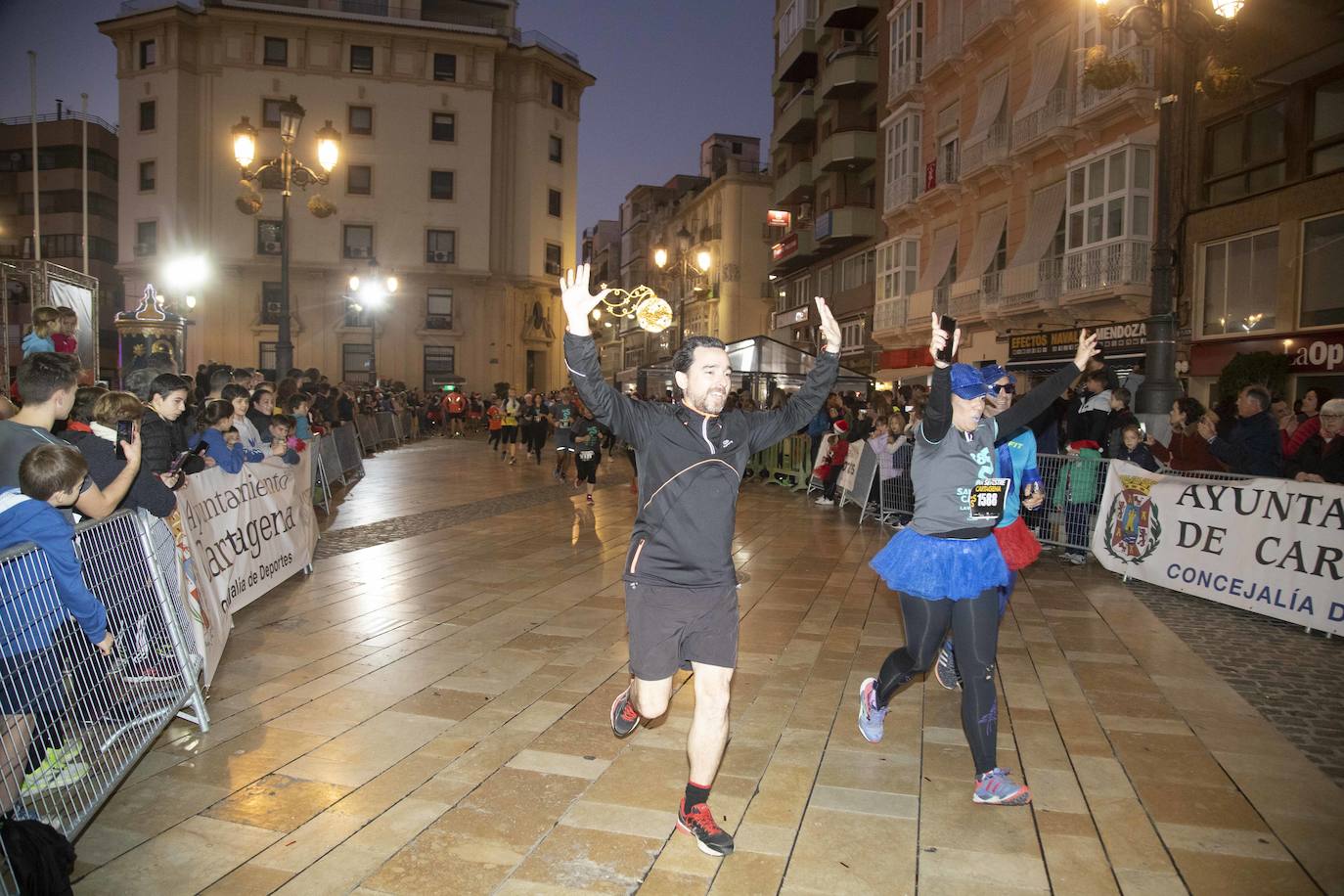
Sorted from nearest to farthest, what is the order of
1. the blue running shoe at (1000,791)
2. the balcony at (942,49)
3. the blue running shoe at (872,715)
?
the blue running shoe at (1000,791)
the blue running shoe at (872,715)
the balcony at (942,49)

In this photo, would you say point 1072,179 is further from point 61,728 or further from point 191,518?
point 61,728

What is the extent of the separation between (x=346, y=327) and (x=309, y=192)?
667cm

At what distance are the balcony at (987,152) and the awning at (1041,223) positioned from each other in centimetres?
150

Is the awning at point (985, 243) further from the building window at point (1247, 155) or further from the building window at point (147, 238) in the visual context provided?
the building window at point (147, 238)

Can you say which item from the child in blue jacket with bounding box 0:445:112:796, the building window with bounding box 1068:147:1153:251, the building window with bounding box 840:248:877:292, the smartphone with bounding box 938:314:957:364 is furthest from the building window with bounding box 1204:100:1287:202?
the child in blue jacket with bounding box 0:445:112:796

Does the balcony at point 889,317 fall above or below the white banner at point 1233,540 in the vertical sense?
above

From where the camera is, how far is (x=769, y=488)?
18031mm

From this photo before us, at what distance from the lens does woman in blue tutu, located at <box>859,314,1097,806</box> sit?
160 inches

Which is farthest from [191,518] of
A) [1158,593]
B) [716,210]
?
[716,210]

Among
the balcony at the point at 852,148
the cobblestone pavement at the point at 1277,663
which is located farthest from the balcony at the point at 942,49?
the cobblestone pavement at the point at 1277,663

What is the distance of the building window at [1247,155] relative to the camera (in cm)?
1641

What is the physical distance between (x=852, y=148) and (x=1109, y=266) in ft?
52.7

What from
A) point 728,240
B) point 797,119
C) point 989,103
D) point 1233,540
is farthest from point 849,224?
point 1233,540

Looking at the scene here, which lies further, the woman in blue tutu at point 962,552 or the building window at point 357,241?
the building window at point 357,241
